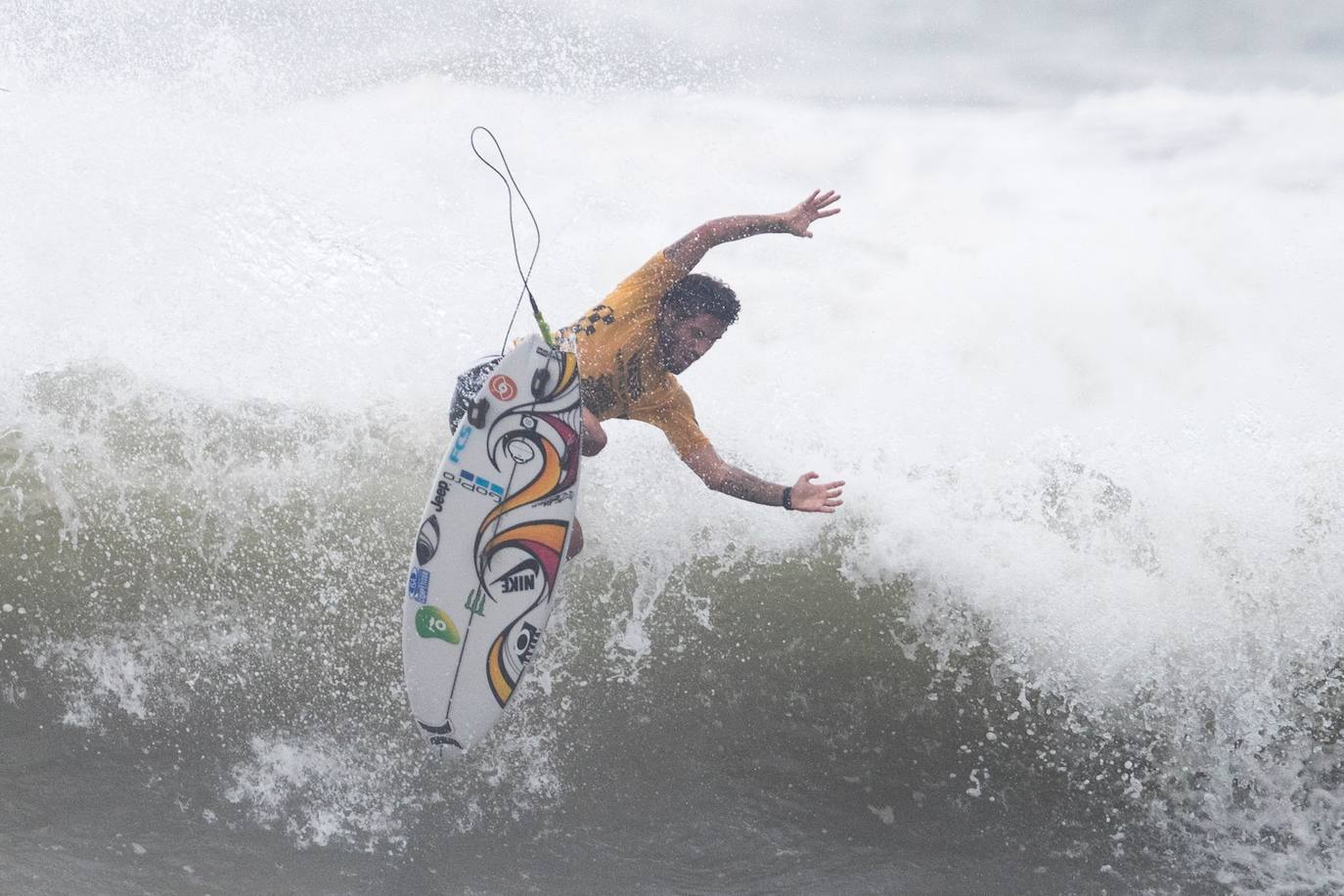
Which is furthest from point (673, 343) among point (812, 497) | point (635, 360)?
point (812, 497)

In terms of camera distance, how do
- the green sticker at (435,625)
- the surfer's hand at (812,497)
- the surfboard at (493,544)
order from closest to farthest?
1. the surfer's hand at (812,497)
2. the surfboard at (493,544)
3. the green sticker at (435,625)

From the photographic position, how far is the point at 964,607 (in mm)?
4633

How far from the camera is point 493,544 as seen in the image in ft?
12.4

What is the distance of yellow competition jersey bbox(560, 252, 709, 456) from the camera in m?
3.70

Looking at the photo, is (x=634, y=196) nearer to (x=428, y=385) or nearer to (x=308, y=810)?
(x=428, y=385)

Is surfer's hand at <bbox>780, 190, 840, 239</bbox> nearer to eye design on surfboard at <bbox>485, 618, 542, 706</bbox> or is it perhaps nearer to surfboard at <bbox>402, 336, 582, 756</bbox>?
surfboard at <bbox>402, 336, 582, 756</bbox>

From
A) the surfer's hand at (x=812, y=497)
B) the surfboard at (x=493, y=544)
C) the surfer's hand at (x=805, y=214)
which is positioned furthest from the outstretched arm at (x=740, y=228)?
the surfer's hand at (x=812, y=497)

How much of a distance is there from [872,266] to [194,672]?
687 cm

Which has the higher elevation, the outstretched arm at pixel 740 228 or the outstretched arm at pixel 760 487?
the outstretched arm at pixel 740 228

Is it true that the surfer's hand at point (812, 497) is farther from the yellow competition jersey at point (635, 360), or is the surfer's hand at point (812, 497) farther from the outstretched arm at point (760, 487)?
the yellow competition jersey at point (635, 360)

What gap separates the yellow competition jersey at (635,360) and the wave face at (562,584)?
0.99m

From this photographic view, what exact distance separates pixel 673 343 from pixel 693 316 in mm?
125

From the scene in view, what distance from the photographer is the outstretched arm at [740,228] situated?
11.8ft

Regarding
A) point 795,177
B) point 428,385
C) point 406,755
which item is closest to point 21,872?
point 406,755
